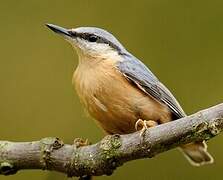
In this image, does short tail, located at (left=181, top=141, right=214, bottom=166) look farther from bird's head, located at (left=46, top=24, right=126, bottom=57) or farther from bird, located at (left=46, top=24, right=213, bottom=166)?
bird's head, located at (left=46, top=24, right=126, bottom=57)

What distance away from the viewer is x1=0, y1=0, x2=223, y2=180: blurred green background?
2428 mm

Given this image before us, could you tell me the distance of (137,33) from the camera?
2.48 metres

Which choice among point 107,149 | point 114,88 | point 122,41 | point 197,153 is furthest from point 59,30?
point 122,41

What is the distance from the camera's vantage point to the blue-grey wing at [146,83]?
5.88 feet

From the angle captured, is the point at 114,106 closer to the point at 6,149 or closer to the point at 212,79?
the point at 6,149

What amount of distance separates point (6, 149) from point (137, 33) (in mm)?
1074

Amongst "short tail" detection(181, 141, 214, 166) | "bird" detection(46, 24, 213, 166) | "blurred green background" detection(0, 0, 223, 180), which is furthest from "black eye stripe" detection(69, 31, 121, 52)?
"blurred green background" detection(0, 0, 223, 180)

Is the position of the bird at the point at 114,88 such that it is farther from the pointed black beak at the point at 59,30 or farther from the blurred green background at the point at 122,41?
the blurred green background at the point at 122,41

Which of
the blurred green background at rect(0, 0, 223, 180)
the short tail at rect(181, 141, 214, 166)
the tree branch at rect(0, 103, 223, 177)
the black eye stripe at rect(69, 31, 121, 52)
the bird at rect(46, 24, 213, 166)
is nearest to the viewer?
the tree branch at rect(0, 103, 223, 177)

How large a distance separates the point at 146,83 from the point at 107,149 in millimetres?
377

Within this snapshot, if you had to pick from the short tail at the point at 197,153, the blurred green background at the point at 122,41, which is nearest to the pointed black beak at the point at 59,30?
the short tail at the point at 197,153

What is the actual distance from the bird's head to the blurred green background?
1.86ft

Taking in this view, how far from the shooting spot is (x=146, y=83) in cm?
180

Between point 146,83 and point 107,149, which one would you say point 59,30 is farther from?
point 107,149
